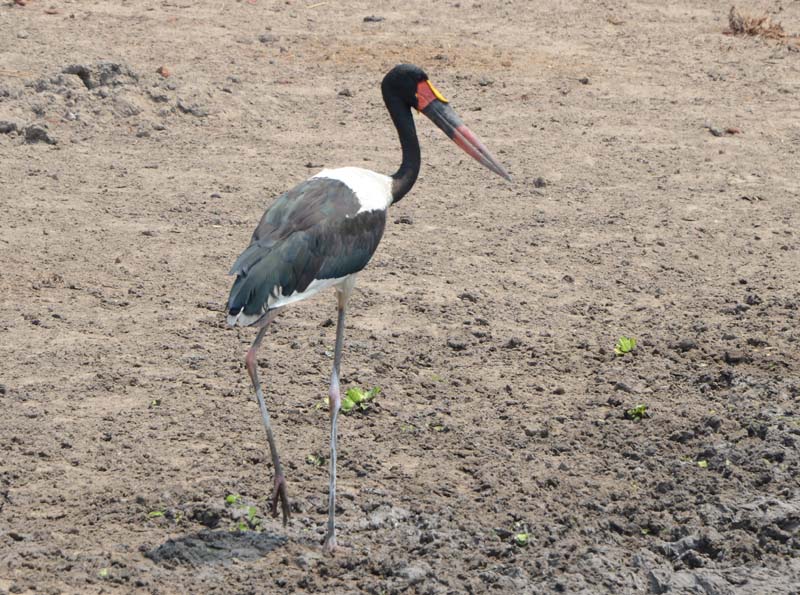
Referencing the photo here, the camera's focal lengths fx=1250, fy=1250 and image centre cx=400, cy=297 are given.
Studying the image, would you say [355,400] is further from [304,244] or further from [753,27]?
[753,27]

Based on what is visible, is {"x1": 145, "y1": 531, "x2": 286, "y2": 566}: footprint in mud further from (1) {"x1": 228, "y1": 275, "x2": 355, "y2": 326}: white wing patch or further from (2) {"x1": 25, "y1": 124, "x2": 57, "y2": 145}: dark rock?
(2) {"x1": 25, "y1": 124, "x2": 57, "y2": 145}: dark rock

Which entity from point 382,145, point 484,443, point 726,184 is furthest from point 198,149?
point 484,443

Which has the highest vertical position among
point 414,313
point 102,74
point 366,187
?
point 366,187

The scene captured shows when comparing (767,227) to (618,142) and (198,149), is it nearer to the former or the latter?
(618,142)

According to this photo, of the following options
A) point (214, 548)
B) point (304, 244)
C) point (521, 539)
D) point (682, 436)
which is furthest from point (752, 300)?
point (214, 548)

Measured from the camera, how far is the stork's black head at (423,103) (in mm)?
5898

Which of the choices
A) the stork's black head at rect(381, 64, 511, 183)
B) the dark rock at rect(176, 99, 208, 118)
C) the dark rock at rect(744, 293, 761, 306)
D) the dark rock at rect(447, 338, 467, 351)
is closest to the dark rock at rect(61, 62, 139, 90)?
the dark rock at rect(176, 99, 208, 118)

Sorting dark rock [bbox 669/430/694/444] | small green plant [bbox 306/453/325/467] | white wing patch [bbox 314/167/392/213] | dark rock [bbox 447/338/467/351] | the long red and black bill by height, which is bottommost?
dark rock [bbox 447/338/467/351]

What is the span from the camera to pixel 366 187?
18.3 ft

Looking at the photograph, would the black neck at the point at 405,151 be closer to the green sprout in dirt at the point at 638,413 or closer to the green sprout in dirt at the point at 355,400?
the green sprout in dirt at the point at 355,400

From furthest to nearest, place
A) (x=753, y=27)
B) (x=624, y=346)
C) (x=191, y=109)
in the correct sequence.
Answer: (x=753, y=27), (x=191, y=109), (x=624, y=346)

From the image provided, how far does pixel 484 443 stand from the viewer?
6008 millimetres

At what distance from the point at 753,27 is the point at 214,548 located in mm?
10054

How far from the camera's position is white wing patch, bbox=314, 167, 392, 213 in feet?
18.1
